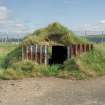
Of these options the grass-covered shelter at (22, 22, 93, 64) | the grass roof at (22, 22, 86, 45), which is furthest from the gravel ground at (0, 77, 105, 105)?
the grass roof at (22, 22, 86, 45)

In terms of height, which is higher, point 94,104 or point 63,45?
point 63,45

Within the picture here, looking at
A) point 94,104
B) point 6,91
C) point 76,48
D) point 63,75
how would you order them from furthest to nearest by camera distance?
point 76,48 < point 63,75 < point 6,91 < point 94,104

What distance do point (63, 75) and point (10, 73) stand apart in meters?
1.85

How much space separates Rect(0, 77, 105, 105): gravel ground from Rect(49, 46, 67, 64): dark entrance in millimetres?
2514

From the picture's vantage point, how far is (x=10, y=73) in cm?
1377

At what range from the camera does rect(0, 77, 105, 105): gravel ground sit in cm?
1052

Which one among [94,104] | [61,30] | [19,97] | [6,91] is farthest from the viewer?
[61,30]

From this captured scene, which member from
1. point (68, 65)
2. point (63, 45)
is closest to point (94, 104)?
point (68, 65)

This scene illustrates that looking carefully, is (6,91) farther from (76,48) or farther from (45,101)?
(76,48)

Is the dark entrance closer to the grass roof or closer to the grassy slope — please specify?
the grass roof

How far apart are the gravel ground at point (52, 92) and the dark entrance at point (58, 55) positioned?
2.51 metres

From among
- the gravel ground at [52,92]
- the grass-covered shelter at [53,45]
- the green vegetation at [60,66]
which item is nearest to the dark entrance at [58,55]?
the grass-covered shelter at [53,45]

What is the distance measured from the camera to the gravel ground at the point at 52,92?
34.5ft

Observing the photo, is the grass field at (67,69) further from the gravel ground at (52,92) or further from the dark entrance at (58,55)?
the dark entrance at (58,55)
